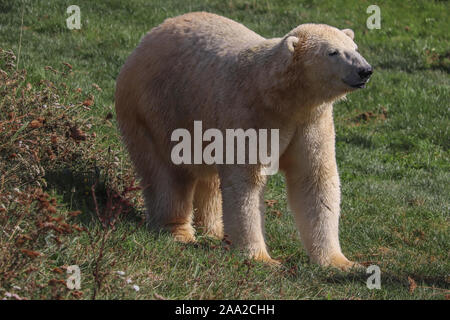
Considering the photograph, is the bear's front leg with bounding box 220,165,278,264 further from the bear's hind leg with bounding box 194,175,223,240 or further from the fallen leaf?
the fallen leaf

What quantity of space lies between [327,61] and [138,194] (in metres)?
2.45

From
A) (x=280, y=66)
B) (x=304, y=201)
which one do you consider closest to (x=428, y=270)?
(x=304, y=201)

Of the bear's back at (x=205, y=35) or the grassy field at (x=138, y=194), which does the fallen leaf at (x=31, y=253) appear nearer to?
the grassy field at (x=138, y=194)

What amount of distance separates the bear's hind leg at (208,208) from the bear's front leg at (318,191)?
3.33 feet

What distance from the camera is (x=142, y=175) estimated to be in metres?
6.41

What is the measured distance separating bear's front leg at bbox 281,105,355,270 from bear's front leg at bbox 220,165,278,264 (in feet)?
1.14

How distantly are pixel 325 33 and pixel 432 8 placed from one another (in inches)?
397

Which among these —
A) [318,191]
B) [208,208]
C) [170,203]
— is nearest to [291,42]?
[318,191]

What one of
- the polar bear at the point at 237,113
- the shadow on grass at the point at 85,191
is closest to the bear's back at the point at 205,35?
the polar bear at the point at 237,113

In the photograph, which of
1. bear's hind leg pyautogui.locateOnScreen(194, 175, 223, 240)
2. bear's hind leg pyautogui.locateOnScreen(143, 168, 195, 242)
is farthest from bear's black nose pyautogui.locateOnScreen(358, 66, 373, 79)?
bear's hind leg pyautogui.locateOnScreen(194, 175, 223, 240)

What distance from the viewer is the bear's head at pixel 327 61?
5.04 m

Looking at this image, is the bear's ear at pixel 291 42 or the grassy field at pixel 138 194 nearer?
the grassy field at pixel 138 194

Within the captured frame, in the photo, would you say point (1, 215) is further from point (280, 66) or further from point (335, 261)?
point (335, 261)

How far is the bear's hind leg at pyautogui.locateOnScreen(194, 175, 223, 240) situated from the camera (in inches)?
264
